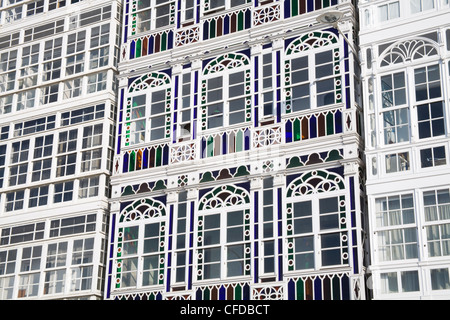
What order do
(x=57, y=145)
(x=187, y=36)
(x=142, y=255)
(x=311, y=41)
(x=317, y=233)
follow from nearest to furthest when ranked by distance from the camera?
1. (x=317, y=233)
2. (x=311, y=41)
3. (x=142, y=255)
4. (x=187, y=36)
5. (x=57, y=145)

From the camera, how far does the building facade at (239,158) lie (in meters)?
21.8

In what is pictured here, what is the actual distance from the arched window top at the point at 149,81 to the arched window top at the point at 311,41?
438 centimetres

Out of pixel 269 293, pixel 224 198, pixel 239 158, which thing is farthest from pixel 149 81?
pixel 269 293

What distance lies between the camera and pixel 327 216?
2173 centimetres

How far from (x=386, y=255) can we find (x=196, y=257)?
18.3ft

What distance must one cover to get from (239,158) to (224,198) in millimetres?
1229

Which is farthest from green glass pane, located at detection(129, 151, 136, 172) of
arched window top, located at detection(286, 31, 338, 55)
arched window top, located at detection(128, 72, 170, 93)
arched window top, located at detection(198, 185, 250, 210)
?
arched window top, located at detection(286, 31, 338, 55)

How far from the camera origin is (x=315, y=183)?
2230 centimetres

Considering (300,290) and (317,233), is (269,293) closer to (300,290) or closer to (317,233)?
(300,290)

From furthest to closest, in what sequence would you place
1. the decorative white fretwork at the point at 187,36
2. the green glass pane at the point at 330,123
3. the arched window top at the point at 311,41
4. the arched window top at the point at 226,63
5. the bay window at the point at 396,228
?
the decorative white fretwork at the point at 187,36, the arched window top at the point at 226,63, the arched window top at the point at 311,41, the green glass pane at the point at 330,123, the bay window at the point at 396,228

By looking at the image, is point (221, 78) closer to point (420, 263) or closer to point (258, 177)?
point (258, 177)

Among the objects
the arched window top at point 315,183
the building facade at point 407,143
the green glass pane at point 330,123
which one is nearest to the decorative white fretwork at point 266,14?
the building facade at point 407,143

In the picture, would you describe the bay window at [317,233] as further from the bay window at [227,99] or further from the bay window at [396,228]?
the bay window at [227,99]

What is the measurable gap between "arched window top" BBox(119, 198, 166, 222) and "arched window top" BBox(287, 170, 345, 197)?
4.28m
